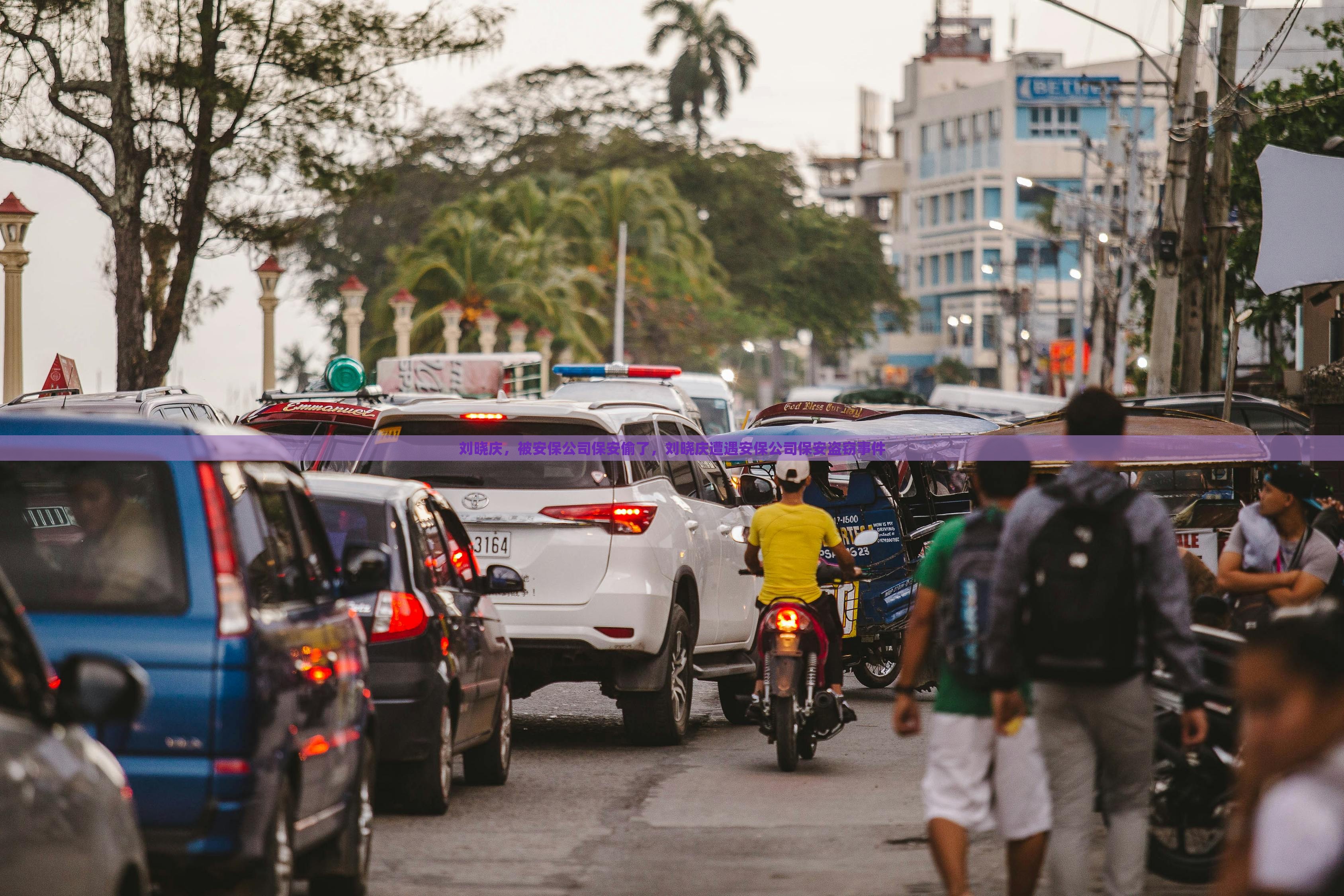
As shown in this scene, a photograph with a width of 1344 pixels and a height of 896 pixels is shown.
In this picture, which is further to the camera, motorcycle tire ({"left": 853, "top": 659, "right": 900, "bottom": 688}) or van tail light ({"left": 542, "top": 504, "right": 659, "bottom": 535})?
motorcycle tire ({"left": 853, "top": 659, "right": 900, "bottom": 688})

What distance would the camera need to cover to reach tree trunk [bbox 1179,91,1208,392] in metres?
25.6

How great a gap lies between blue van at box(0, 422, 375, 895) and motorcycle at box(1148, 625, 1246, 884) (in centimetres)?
321

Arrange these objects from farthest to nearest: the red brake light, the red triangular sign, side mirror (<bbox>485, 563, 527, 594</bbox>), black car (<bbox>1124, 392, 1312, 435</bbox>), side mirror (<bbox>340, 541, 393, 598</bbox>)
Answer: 1. black car (<bbox>1124, 392, 1312, 435</bbox>)
2. the red brake light
3. the red triangular sign
4. side mirror (<bbox>485, 563, 527, 594</bbox>)
5. side mirror (<bbox>340, 541, 393, 598</bbox>)

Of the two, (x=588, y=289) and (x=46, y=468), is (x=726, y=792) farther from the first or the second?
(x=588, y=289)

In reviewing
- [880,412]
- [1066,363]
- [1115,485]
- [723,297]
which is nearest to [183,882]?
[1115,485]

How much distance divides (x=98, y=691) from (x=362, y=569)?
2.78m

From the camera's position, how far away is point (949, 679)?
21.4 ft

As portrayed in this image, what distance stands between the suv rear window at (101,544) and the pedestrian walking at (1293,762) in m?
3.23

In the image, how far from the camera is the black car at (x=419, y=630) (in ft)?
28.3

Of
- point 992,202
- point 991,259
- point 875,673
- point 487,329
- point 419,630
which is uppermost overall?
point 992,202

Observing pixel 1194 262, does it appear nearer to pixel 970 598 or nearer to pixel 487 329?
pixel 970 598

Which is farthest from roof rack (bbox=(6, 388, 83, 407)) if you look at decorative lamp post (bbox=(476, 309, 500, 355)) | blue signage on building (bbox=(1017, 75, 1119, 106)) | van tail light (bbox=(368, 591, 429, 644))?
blue signage on building (bbox=(1017, 75, 1119, 106))

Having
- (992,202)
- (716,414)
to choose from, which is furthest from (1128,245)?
(992,202)

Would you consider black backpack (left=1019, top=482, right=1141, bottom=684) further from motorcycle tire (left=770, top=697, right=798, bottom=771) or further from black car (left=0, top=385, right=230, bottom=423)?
black car (left=0, top=385, right=230, bottom=423)
